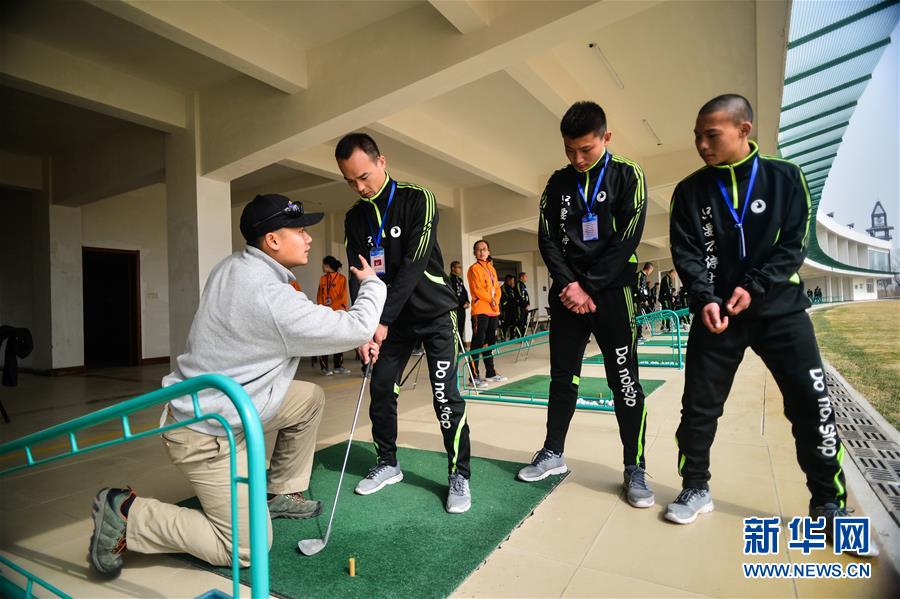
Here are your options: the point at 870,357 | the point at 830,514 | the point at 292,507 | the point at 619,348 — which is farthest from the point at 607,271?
the point at 870,357

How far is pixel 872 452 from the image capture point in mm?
2852

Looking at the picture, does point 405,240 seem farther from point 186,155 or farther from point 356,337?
point 186,155

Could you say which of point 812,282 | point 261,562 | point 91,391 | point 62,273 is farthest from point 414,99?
point 812,282

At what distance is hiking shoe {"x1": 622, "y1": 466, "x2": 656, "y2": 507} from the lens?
2.27m

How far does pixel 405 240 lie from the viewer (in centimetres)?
244

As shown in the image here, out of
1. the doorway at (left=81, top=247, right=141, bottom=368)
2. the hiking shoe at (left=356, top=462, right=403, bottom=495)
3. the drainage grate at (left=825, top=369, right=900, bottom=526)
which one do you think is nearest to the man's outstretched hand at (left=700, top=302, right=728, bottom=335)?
the drainage grate at (left=825, top=369, right=900, bottom=526)

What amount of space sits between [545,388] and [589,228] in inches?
131

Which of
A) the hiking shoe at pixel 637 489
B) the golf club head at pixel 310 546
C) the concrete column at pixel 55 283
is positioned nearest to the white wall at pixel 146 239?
the concrete column at pixel 55 283

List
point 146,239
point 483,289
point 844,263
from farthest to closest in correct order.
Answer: point 844,263, point 146,239, point 483,289

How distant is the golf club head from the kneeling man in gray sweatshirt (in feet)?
0.67

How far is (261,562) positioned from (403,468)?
72.5 inches

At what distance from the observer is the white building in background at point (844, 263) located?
32.5 meters

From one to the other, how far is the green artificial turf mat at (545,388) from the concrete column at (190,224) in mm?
3842

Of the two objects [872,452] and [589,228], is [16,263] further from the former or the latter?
[872,452]
